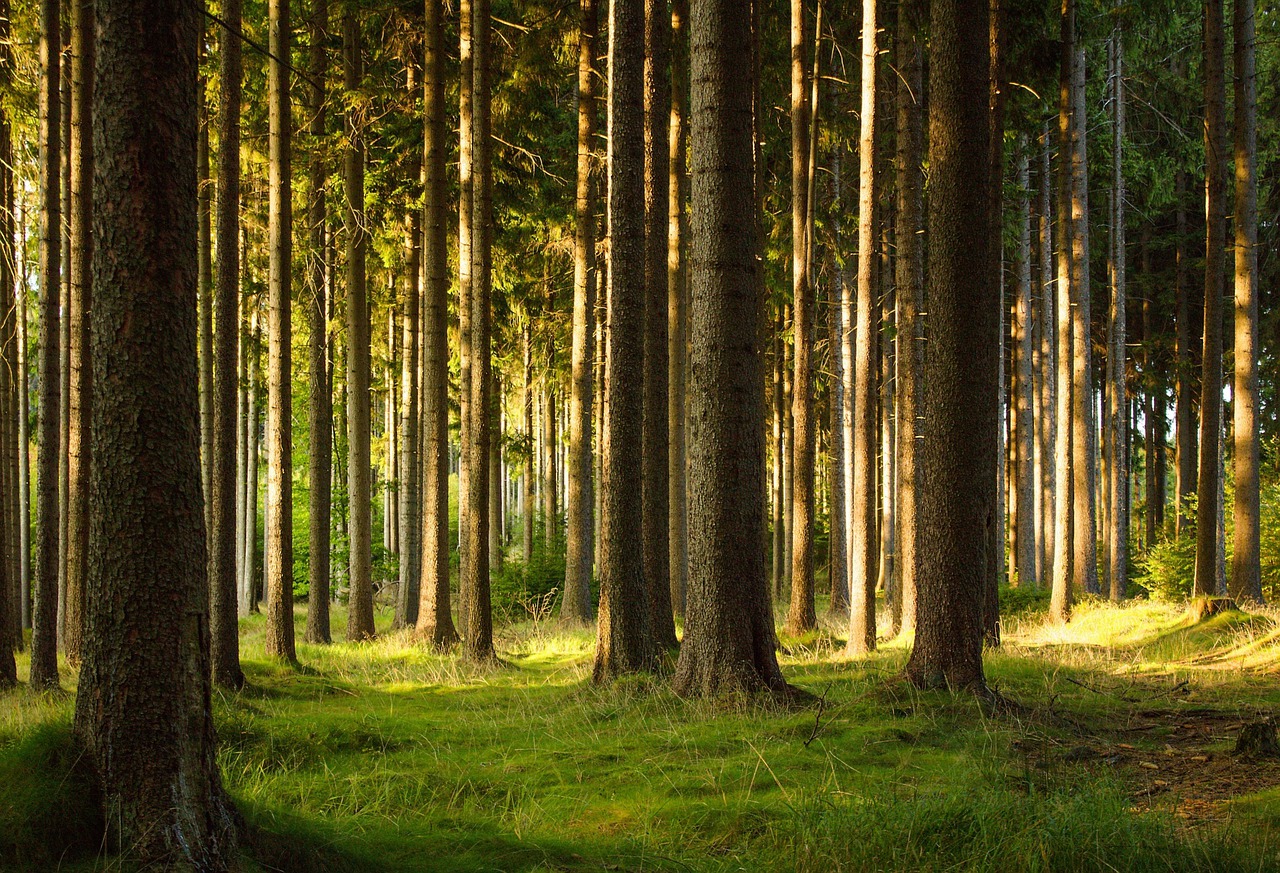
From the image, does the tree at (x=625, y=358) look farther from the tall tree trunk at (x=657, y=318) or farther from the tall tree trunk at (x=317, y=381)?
the tall tree trunk at (x=317, y=381)

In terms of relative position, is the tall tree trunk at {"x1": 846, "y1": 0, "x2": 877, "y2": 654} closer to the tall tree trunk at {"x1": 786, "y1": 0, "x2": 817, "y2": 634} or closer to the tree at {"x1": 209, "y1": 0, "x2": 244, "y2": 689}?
the tall tree trunk at {"x1": 786, "y1": 0, "x2": 817, "y2": 634}

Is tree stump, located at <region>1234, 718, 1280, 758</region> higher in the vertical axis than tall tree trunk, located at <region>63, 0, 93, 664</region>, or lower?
lower

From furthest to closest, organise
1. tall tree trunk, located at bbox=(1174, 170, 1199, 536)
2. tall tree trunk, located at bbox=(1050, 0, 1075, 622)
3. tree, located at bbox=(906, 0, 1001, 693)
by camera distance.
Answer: tall tree trunk, located at bbox=(1174, 170, 1199, 536) < tall tree trunk, located at bbox=(1050, 0, 1075, 622) < tree, located at bbox=(906, 0, 1001, 693)

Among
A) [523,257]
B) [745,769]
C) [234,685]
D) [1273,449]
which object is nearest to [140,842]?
[745,769]

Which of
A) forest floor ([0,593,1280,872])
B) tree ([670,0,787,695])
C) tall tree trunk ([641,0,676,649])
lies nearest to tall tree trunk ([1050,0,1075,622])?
forest floor ([0,593,1280,872])

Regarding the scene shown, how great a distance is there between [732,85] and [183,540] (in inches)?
260

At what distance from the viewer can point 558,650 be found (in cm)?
1492

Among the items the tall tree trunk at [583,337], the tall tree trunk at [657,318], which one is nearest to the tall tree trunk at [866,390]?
the tall tree trunk at [657,318]

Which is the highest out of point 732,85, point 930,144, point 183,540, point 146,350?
point 732,85

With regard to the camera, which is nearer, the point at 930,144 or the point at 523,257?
the point at 930,144

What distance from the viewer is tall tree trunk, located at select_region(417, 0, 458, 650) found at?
13.7 metres

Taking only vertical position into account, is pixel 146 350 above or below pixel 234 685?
above

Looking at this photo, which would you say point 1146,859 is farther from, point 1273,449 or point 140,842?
point 1273,449

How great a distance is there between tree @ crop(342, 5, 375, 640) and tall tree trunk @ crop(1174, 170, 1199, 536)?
1646 cm
